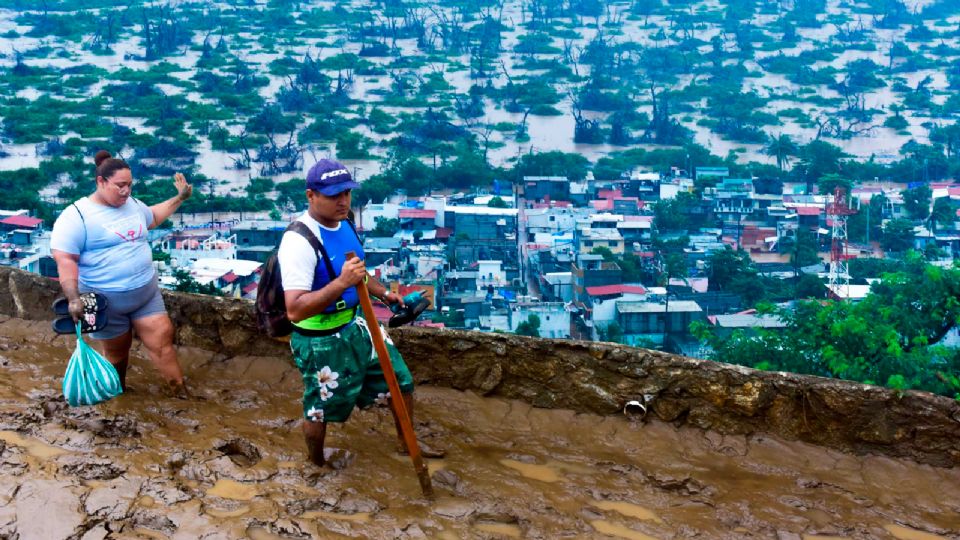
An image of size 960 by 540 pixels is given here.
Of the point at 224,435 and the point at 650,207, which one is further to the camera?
the point at 650,207

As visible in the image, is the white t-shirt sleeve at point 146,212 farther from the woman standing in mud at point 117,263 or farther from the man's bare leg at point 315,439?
the man's bare leg at point 315,439

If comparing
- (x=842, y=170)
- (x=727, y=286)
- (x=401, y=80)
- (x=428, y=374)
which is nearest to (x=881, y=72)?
(x=842, y=170)

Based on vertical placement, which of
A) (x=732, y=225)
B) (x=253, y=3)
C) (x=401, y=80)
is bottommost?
(x=732, y=225)

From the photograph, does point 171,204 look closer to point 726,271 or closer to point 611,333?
point 611,333

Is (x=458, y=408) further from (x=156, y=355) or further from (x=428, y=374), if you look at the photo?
(x=156, y=355)

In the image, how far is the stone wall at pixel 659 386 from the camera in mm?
3270

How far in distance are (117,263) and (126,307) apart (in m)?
0.16

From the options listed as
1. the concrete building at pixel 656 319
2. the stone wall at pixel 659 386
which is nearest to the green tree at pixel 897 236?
the concrete building at pixel 656 319

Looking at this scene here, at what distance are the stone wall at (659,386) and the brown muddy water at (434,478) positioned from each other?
0.19 ft

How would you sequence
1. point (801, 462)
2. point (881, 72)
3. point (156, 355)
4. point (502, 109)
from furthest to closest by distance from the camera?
point (881, 72) < point (502, 109) < point (156, 355) < point (801, 462)

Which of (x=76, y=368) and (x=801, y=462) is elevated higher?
(x=76, y=368)

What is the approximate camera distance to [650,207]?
2917 centimetres

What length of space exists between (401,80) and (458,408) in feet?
139

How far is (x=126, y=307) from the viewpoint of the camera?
353 centimetres
